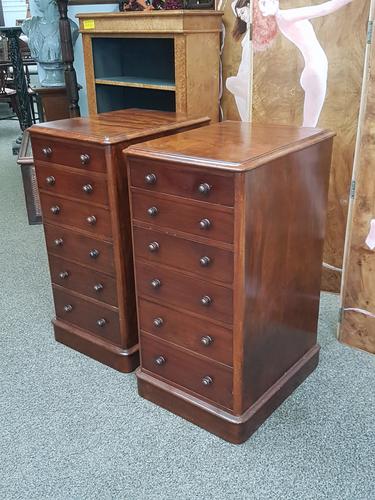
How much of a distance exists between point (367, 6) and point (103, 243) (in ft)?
4.78

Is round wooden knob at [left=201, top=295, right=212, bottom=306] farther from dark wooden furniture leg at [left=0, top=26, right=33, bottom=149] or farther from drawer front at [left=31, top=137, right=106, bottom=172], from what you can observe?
dark wooden furniture leg at [left=0, top=26, right=33, bottom=149]

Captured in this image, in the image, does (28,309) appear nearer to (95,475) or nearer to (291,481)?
(95,475)

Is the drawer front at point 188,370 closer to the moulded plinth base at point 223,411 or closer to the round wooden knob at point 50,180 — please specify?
the moulded plinth base at point 223,411

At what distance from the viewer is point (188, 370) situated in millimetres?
1868

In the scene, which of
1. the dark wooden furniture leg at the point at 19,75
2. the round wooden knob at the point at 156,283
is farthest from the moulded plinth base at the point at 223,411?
the dark wooden furniture leg at the point at 19,75

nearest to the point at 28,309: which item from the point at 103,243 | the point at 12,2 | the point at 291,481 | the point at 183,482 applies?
the point at 103,243

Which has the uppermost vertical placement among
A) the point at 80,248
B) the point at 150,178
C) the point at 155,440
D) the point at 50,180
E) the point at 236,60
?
the point at 236,60

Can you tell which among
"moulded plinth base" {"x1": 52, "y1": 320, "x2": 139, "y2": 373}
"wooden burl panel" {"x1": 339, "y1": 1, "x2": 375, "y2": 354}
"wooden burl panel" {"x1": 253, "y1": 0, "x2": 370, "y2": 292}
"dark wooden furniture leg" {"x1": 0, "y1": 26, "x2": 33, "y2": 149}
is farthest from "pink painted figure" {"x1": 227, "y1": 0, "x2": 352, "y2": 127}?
"dark wooden furniture leg" {"x1": 0, "y1": 26, "x2": 33, "y2": 149}

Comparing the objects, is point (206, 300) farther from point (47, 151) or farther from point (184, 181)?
point (47, 151)

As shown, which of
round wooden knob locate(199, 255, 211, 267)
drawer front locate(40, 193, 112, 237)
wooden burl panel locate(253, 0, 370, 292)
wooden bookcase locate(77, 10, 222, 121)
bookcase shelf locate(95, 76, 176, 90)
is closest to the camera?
round wooden knob locate(199, 255, 211, 267)

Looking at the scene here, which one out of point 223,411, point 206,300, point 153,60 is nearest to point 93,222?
point 206,300

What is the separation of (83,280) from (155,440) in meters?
0.72

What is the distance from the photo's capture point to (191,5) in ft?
9.24

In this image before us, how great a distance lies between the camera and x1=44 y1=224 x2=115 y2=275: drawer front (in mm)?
2057
